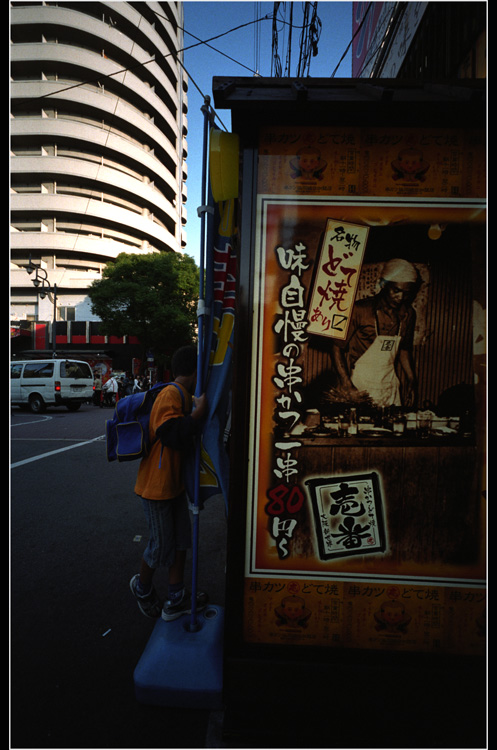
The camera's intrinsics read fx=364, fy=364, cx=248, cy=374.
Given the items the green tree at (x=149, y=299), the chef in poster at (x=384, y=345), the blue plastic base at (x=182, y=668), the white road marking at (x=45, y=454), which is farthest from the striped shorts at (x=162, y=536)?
the green tree at (x=149, y=299)

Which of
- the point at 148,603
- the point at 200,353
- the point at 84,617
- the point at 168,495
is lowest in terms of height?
the point at 84,617

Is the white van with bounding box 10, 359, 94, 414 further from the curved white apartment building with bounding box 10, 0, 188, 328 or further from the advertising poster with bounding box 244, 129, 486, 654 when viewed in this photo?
the curved white apartment building with bounding box 10, 0, 188, 328

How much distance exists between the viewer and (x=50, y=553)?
12.2ft

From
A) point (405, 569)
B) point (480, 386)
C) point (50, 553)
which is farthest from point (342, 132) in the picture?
point (50, 553)

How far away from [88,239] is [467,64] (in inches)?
1398

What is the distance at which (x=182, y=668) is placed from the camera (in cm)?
209

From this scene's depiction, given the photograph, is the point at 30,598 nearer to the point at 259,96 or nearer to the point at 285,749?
the point at 285,749

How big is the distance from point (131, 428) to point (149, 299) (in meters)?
24.3

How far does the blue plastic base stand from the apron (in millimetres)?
1797

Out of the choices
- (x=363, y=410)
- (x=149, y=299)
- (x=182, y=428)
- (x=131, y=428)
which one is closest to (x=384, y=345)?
(x=363, y=410)

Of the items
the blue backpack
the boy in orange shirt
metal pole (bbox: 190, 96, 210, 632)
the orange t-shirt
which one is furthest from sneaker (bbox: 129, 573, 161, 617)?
the blue backpack

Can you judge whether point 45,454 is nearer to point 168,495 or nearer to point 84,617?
point 84,617

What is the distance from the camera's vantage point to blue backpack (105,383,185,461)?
251 centimetres

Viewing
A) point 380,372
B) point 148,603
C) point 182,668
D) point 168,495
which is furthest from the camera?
point 148,603
